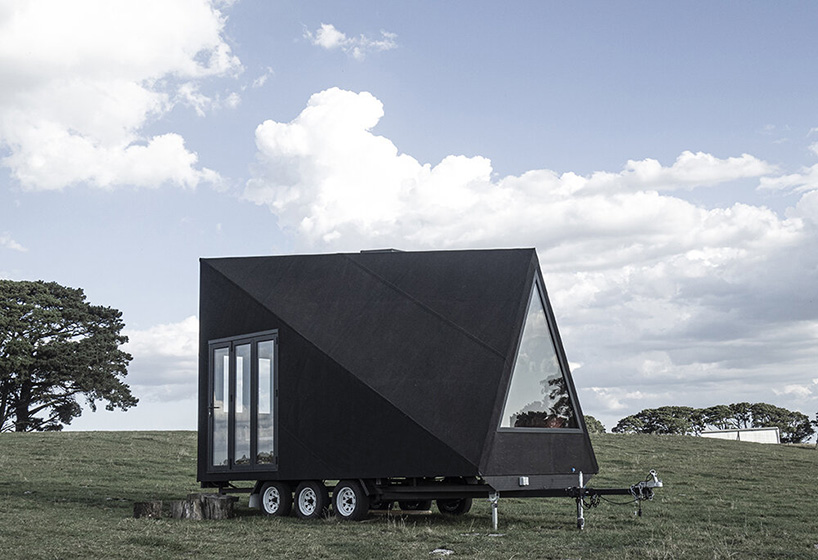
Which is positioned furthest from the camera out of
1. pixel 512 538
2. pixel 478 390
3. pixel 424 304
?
pixel 424 304

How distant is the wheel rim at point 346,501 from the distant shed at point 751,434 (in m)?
33.0

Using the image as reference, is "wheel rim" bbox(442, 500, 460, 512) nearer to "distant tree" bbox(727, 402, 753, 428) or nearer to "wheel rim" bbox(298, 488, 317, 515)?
"wheel rim" bbox(298, 488, 317, 515)

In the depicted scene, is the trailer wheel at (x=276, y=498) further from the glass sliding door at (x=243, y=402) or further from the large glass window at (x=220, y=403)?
the large glass window at (x=220, y=403)

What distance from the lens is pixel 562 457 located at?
1493 cm

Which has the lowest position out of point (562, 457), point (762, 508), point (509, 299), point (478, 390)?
point (762, 508)

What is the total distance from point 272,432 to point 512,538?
17.9ft

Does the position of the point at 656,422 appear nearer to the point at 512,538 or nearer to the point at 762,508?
the point at 762,508

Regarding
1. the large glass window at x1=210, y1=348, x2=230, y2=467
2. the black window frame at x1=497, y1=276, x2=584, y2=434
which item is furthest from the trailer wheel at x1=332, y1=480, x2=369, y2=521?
the large glass window at x1=210, y1=348, x2=230, y2=467

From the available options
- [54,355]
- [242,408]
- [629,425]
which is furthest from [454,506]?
[629,425]

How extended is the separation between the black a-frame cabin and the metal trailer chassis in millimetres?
33

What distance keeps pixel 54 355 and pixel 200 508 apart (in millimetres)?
28027

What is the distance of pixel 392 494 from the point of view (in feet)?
47.1

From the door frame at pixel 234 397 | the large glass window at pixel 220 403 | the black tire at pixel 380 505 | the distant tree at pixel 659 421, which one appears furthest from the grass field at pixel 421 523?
the distant tree at pixel 659 421

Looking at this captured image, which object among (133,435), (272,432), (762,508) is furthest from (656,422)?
(272,432)
